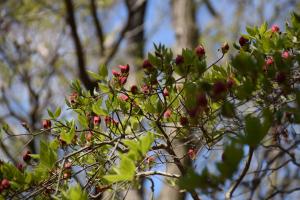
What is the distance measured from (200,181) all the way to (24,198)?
49 centimetres

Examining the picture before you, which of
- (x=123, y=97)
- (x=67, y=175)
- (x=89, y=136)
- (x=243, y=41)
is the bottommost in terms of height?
(x=67, y=175)

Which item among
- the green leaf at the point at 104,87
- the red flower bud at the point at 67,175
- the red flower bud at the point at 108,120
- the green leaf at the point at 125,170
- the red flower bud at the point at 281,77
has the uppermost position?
the green leaf at the point at 104,87

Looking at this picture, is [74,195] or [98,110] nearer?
[74,195]

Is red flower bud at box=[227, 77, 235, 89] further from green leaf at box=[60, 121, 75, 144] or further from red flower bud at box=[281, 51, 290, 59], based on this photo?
green leaf at box=[60, 121, 75, 144]

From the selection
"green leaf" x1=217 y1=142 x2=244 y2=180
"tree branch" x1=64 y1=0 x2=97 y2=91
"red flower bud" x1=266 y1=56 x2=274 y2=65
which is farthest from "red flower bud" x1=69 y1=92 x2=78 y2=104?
"tree branch" x1=64 y1=0 x2=97 y2=91

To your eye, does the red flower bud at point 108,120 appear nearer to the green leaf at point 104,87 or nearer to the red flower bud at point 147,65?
the green leaf at point 104,87

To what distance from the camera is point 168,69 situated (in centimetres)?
118

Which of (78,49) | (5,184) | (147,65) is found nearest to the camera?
(5,184)

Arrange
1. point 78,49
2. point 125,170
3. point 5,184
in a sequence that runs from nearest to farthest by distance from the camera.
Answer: point 125,170 < point 5,184 < point 78,49

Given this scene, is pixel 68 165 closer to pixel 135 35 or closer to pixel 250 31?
pixel 250 31

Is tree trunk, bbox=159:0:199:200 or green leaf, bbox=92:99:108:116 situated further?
tree trunk, bbox=159:0:199:200

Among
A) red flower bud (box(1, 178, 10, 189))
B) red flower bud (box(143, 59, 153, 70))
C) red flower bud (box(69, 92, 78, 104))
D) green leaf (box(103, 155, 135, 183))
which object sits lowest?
red flower bud (box(1, 178, 10, 189))

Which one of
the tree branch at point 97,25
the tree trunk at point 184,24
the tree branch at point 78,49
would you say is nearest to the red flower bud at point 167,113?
the tree trunk at point 184,24

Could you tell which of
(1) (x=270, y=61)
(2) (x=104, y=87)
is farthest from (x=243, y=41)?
(2) (x=104, y=87)
